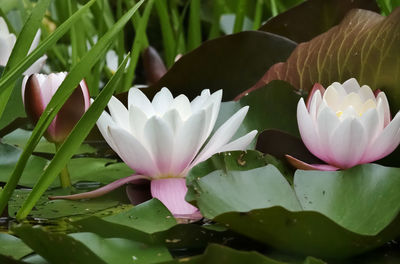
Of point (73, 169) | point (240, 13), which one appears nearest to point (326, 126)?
point (73, 169)

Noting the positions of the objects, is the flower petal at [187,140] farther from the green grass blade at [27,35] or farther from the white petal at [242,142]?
the green grass blade at [27,35]

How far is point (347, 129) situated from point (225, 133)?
14 cm

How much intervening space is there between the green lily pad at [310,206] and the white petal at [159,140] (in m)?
0.06

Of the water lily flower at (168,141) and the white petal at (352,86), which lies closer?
the water lily flower at (168,141)

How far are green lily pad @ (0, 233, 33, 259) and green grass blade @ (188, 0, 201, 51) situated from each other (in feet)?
3.20

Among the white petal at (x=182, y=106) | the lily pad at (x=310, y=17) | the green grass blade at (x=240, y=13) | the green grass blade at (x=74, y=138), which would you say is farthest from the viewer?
the green grass blade at (x=240, y=13)

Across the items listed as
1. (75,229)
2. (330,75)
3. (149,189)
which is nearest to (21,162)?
(75,229)

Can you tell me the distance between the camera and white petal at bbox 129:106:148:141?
0.78 metres

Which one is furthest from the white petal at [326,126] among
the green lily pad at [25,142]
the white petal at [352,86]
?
the green lily pad at [25,142]

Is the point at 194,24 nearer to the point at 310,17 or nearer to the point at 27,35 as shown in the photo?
the point at 310,17

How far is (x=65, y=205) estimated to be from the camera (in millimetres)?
821

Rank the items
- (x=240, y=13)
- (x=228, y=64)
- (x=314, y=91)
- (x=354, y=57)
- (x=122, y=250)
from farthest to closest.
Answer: (x=240, y=13)
(x=228, y=64)
(x=354, y=57)
(x=314, y=91)
(x=122, y=250)

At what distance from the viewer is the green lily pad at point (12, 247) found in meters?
0.67

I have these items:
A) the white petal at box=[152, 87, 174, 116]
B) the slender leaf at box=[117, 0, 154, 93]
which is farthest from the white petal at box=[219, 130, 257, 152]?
the slender leaf at box=[117, 0, 154, 93]
